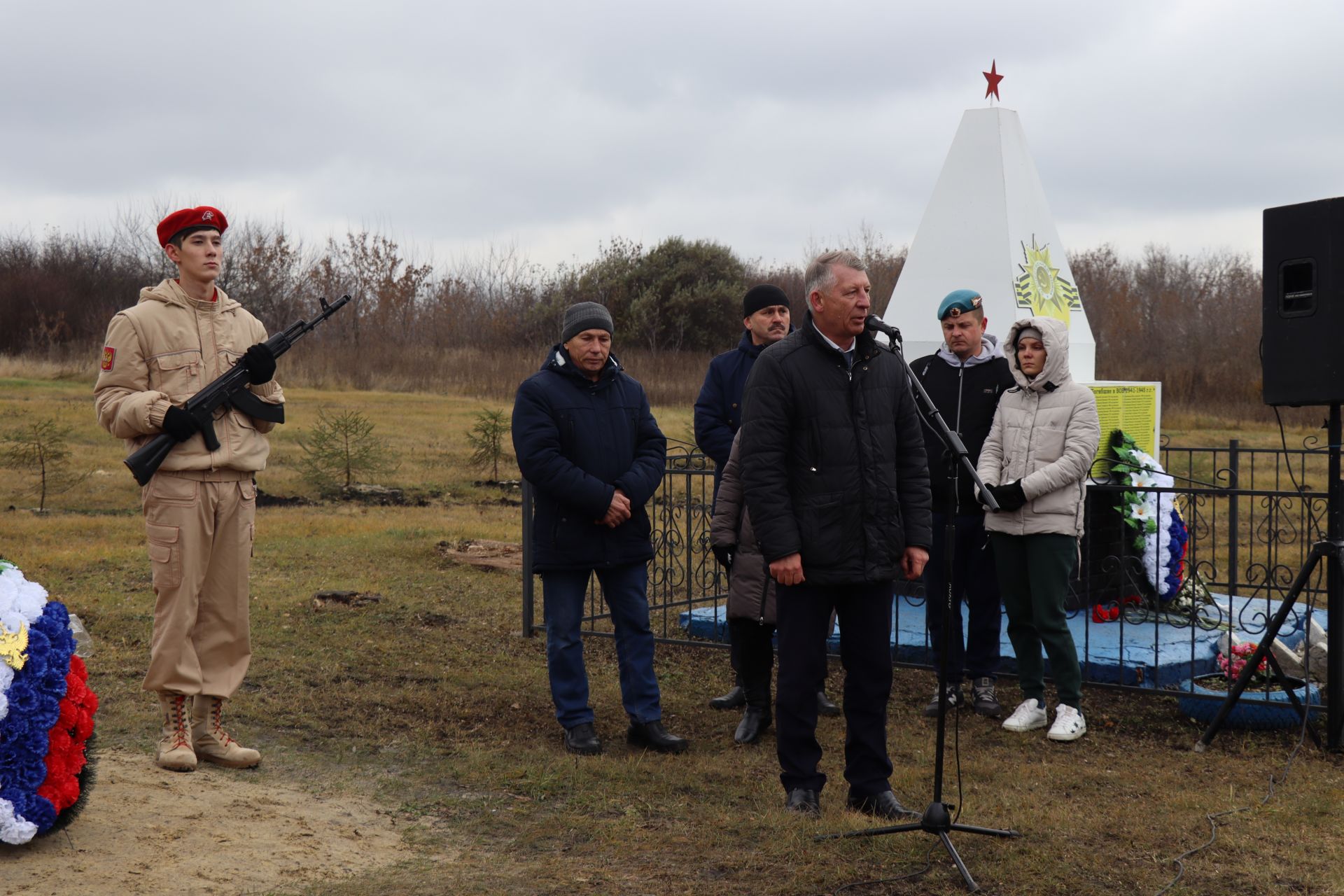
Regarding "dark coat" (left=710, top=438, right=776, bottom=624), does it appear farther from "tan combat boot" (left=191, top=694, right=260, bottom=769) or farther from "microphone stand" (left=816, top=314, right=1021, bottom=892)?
"tan combat boot" (left=191, top=694, right=260, bottom=769)

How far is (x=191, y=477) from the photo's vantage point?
4453 millimetres

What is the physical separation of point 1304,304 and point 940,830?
2.82 m

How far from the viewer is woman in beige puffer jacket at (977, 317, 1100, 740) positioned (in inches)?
204

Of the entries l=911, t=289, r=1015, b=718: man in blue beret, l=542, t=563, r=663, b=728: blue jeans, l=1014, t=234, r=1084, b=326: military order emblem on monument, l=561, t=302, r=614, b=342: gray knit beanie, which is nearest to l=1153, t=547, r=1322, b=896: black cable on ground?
l=911, t=289, r=1015, b=718: man in blue beret

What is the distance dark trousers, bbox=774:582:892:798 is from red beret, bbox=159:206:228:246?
98.2 inches

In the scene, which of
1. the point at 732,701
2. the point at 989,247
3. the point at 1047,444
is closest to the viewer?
the point at 1047,444

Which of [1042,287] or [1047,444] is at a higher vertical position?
[1042,287]

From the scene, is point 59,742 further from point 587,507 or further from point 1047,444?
point 1047,444

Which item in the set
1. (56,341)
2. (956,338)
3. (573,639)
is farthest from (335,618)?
(56,341)

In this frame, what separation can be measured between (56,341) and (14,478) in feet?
67.4

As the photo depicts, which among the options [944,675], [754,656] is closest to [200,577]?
[754,656]

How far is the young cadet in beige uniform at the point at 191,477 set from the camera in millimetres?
4422

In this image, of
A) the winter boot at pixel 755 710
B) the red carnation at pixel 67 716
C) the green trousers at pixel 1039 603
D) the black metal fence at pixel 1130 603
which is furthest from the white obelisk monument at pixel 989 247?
the red carnation at pixel 67 716

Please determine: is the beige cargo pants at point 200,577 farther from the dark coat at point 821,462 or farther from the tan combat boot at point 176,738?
the dark coat at point 821,462
